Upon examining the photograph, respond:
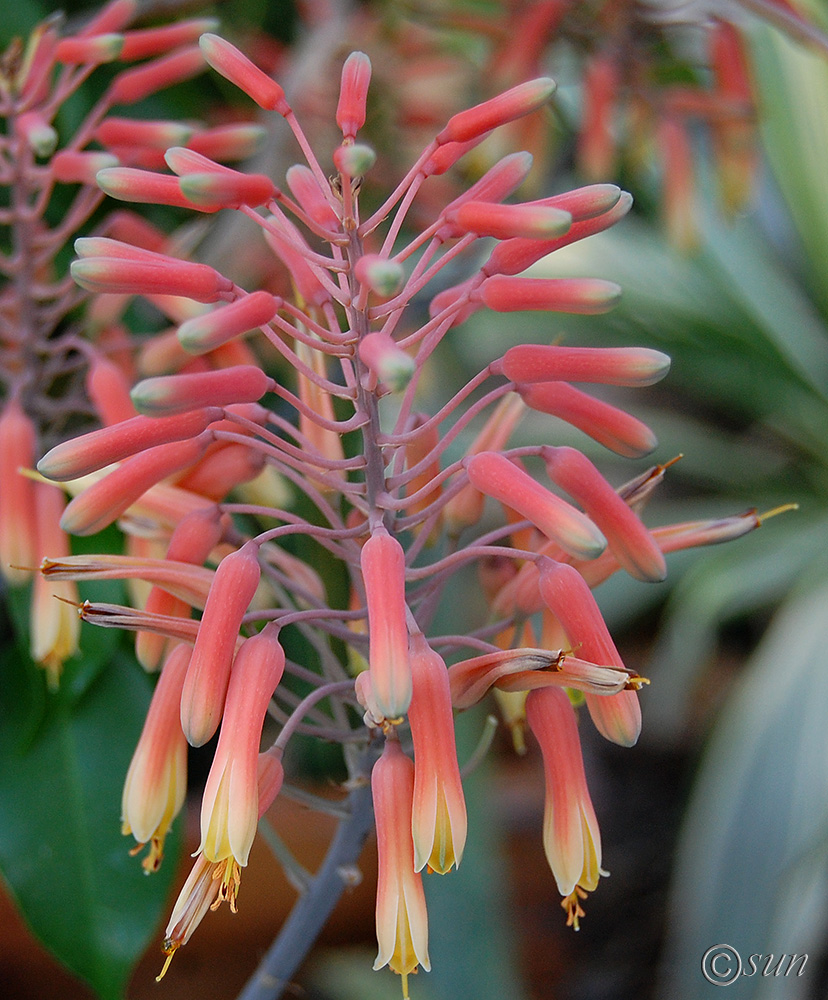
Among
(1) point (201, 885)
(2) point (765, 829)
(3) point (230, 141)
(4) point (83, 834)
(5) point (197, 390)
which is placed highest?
(3) point (230, 141)

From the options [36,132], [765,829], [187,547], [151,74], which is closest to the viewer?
[187,547]

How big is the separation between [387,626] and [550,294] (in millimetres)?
168

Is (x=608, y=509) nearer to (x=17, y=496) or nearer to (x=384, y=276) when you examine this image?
(x=384, y=276)

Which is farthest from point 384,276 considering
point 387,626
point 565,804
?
point 565,804

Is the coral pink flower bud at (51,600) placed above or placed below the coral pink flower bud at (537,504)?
below

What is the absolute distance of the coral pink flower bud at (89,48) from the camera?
0.58 meters

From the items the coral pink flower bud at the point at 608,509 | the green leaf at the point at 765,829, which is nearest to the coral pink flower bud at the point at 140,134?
the coral pink flower bud at the point at 608,509

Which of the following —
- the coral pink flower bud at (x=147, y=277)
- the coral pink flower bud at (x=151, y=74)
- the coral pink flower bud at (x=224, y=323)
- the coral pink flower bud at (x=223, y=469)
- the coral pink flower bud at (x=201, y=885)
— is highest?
the coral pink flower bud at (x=151, y=74)

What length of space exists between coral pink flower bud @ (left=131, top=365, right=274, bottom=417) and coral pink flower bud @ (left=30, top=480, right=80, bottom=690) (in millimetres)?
235

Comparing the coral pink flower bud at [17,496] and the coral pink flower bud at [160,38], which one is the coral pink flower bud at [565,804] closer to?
the coral pink flower bud at [17,496]

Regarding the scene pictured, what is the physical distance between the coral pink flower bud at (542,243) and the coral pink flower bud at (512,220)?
0.03 meters

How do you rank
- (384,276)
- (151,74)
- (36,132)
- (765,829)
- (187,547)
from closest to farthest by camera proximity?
1. (384,276)
2. (187,547)
3. (36,132)
4. (151,74)
5. (765,829)

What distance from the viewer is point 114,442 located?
39 cm

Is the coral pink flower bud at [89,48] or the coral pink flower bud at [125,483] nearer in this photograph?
the coral pink flower bud at [125,483]
